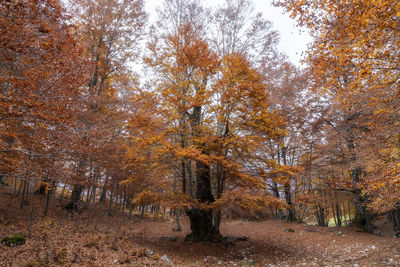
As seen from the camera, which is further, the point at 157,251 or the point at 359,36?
the point at 157,251

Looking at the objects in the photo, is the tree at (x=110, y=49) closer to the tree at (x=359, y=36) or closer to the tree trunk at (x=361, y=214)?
the tree at (x=359, y=36)

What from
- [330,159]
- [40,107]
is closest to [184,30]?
[40,107]

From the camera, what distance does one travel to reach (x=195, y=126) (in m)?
8.70

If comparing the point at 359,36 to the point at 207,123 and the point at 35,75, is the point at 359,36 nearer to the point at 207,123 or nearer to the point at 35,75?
the point at 207,123

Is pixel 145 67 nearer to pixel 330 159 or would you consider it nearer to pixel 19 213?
pixel 19 213

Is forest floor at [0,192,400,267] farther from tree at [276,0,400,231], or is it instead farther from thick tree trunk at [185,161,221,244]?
tree at [276,0,400,231]

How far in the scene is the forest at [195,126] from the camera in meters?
5.79

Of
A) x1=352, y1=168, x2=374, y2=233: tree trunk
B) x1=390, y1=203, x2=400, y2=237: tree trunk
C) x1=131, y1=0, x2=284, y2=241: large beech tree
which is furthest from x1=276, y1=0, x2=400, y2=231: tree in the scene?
x1=390, y1=203, x2=400, y2=237: tree trunk

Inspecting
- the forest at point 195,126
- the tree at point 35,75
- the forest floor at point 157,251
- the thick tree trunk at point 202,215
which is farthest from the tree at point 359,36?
the tree at point 35,75

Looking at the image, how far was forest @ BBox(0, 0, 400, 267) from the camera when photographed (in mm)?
→ 5785

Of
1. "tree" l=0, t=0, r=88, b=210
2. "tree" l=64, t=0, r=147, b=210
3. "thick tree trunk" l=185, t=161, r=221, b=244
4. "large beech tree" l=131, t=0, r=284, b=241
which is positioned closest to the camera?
"tree" l=0, t=0, r=88, b=210

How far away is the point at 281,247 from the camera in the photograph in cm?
988

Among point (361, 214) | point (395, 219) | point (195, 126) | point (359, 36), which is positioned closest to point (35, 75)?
point (195, 126)

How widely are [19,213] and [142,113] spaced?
770 cm
